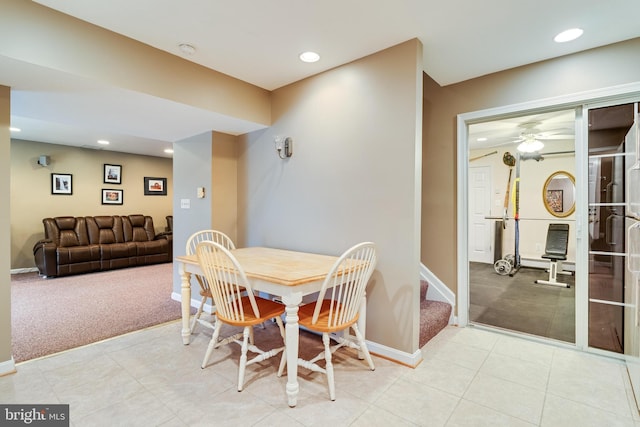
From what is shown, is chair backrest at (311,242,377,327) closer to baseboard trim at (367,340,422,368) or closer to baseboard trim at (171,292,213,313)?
baseboard trim at (367,340,422,368)

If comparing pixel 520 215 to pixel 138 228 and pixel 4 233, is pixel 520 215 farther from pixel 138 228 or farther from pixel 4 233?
pixel 138 228

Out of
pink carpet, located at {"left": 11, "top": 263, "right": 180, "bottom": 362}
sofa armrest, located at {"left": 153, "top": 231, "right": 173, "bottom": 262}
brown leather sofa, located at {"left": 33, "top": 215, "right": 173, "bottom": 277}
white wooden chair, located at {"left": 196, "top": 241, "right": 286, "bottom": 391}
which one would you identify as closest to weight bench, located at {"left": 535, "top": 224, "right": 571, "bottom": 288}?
white wooden chair, located at {"left": 196, "top": 241, "right": 286, "bottom": 391}

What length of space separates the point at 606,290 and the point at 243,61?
3.53 meters

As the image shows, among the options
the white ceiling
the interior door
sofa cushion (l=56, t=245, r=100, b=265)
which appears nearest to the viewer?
the white ceiling

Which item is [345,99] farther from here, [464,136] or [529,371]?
[529,371]

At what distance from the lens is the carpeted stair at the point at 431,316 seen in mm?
2559

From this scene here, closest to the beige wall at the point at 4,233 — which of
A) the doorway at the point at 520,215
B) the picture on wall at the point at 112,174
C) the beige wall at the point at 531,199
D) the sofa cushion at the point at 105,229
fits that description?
the doorway at the point at 520,215

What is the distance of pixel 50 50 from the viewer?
1903 mm

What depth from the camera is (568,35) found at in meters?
2.14

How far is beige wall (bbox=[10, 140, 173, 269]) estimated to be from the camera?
17.3ft

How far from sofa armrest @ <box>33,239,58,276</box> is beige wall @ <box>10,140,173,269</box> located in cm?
72

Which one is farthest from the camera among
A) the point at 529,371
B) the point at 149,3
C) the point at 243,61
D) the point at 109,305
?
the point at 109,305

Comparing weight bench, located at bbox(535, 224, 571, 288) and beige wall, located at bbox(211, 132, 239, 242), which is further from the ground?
beige wall, located at bbox(211, 132, 239, 242)

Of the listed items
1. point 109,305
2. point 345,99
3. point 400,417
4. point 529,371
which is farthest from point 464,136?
point 109,305
